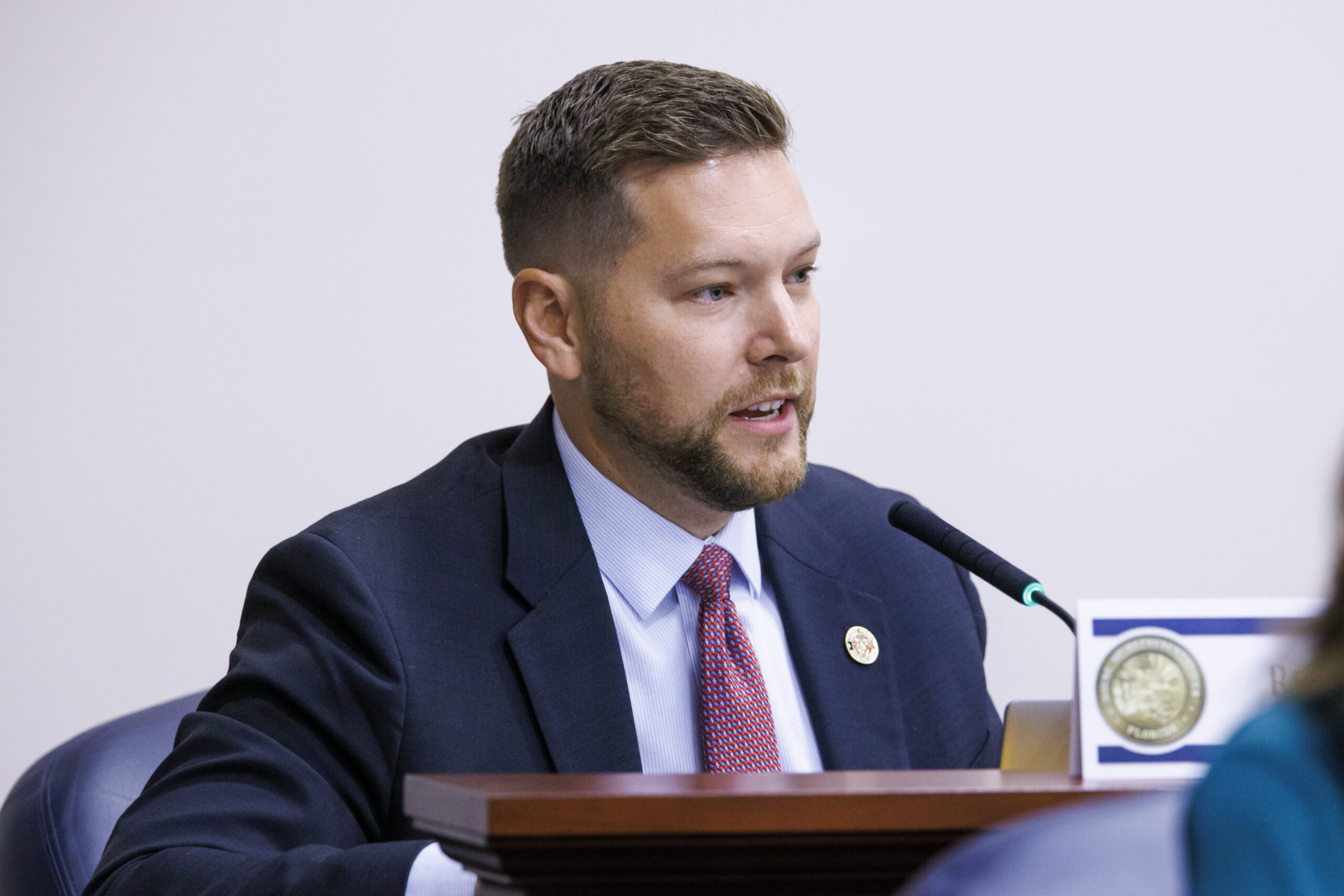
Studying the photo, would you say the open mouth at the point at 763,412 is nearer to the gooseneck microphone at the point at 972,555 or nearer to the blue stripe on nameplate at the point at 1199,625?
the gooseneck microphone at the point at 972,555

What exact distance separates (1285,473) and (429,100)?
1.58m

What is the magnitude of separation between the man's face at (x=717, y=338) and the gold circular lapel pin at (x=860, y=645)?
21 cm

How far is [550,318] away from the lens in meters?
1.89

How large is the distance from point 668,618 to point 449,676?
0.27m

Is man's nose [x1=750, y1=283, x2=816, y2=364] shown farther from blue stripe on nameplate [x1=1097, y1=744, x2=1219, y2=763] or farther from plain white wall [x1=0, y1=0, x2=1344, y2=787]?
blue stripe on nameplate [x1=1097, y1=744, x2=1219, y2=763]

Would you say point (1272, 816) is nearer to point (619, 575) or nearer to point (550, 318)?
point (619, 575)

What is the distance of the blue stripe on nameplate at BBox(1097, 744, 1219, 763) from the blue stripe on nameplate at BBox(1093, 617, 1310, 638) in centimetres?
8

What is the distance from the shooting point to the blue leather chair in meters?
0.35

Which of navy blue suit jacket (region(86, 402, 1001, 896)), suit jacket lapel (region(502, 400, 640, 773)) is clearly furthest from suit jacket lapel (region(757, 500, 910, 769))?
suit jacket lapel (region(502, 400, 640, 773))

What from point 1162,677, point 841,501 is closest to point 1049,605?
point 1162,677

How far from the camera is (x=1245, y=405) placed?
8.06 feet

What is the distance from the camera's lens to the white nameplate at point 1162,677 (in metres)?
0.96

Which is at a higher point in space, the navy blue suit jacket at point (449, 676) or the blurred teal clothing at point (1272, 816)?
the blurred teal clothing at point (1272, 816)

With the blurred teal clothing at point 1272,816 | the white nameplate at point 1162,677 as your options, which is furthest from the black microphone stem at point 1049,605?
the blurred teal clothing at point 1272,816
